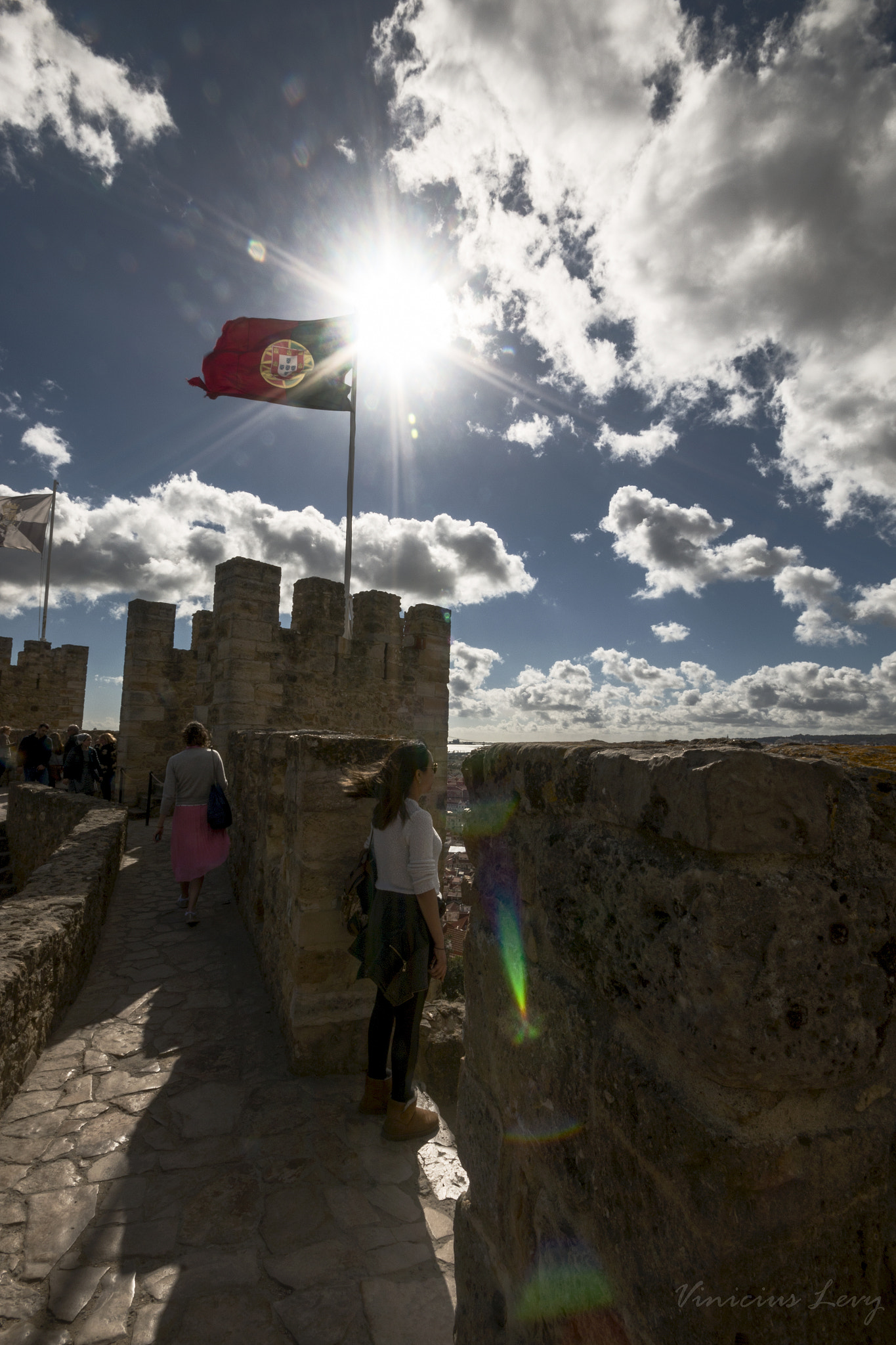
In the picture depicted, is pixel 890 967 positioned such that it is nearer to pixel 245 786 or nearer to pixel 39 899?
pixel 39 899

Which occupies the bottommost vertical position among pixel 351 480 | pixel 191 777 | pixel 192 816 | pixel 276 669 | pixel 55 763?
pixel 192 816

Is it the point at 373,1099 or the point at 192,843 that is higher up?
the point at 192,843

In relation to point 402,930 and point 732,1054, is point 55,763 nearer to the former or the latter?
point 402,930

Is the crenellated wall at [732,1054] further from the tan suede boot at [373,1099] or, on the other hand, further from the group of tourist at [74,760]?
the group of tourist at [74,760]

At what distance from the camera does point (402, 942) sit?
104 inches

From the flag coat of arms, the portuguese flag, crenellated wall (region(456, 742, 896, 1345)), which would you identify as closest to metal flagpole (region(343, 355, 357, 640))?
the portuguese flag

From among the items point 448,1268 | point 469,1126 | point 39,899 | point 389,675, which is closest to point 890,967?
point 469,1126

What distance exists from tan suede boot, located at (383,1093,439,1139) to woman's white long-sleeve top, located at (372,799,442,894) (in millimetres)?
945

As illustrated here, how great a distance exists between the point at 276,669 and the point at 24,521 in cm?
1383

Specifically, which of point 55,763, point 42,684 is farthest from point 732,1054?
point 42,684

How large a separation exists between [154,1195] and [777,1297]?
2402mm

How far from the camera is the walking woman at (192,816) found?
17.7 feet

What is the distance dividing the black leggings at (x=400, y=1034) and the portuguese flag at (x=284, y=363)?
9.72 metres

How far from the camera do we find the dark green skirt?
2.62 metres
